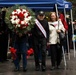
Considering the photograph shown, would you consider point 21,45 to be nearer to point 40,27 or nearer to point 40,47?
point 40,47

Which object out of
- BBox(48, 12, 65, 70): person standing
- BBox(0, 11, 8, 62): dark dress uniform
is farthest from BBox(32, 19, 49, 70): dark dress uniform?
BBox(0, 11, 8, 62): dark dress uniform

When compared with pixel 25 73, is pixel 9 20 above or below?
above

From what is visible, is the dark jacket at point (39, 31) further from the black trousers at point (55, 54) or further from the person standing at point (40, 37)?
the black trousers at point (55, 54)

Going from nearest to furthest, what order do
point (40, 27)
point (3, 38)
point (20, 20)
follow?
point (20, 20) < point (40, 27) < point (3, 38)

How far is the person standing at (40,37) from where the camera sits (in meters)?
13.7

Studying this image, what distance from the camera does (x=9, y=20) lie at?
13625 millimetres

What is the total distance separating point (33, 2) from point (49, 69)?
108 inches

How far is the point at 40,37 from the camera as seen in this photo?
13.8 metres

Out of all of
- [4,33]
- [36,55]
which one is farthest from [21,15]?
[4,33]

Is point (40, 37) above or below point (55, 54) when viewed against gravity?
above

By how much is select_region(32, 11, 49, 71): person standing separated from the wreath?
276 mm

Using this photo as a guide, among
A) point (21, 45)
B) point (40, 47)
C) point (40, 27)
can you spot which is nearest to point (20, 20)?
point (40, 27)

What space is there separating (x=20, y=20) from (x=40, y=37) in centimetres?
86

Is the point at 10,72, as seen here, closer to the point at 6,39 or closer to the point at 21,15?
the point at 21,15
